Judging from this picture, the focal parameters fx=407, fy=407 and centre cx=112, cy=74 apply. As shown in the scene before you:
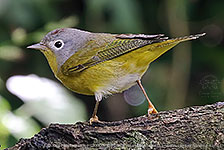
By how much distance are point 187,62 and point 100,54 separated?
202cm

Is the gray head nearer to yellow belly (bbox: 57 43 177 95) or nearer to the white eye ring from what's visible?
the white eye ring

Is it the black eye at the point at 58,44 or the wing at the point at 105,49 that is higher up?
the black eye at the point at 58,44

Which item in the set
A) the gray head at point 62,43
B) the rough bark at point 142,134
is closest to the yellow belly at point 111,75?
the gray head at point 62,43

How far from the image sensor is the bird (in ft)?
11.4

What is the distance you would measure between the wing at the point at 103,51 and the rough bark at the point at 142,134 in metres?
0.90

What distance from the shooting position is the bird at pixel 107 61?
3488mm

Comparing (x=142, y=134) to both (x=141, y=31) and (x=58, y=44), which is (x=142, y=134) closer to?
(x=58, y=44)

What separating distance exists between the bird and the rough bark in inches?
29.2

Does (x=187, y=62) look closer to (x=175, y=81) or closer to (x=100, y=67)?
(x=175, y=81)

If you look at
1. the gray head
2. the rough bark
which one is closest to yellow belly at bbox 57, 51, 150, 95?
the gray head

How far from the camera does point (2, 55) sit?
4.41 m

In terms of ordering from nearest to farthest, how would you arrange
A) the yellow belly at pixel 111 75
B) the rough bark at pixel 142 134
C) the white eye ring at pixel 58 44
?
the rough bark at pixel 142 134
the yellow belly at pixel 111 75
the white eye ring at pixel 58 44

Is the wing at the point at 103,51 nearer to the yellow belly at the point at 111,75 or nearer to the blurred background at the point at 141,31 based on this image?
the yellow belly at the point at 111,75

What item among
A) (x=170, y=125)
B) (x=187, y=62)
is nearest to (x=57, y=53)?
(x=170, y=125)
